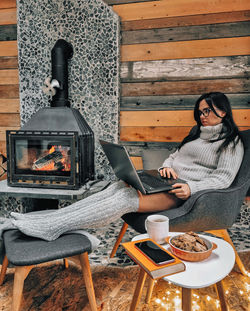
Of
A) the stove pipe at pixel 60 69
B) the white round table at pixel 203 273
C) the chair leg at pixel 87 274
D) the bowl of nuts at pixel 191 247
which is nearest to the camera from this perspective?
the white round table at pixel 203 273

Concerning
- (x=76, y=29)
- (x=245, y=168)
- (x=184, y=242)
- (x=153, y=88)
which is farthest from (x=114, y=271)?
(x=76, y=29)

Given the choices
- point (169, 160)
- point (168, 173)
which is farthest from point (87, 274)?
point (169, 160)

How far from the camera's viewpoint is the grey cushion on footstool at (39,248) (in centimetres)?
105

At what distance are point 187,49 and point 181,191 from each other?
1532 mm

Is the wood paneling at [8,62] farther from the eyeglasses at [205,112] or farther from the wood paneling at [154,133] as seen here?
the eyeglasses at [205,112]

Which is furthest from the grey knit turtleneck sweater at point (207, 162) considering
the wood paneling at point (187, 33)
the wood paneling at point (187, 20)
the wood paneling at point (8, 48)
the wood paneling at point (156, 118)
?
the wood paneling at point (8, 48)

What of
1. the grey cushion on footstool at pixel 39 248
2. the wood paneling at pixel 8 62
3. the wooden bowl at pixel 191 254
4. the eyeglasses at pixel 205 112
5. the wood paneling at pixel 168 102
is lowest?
the grey cushion on footstool at pixel 39 248

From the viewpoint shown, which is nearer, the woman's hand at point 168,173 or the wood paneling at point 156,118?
the woman's hand at point 168,173

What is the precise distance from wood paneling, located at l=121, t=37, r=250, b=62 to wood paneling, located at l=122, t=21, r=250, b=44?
4 centimetres

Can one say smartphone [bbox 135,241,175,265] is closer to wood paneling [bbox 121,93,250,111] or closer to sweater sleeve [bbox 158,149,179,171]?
sweater sleeve [bbox 158,149,179,171]

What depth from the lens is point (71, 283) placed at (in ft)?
4.80

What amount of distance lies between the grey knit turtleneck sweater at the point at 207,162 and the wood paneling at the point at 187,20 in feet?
3.89

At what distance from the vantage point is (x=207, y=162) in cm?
168

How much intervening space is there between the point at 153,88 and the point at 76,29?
0.96 meters
